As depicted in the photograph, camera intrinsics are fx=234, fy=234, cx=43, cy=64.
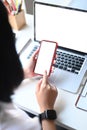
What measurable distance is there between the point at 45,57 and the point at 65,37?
14 cm

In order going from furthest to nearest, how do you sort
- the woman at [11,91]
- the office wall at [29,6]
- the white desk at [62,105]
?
the office wall at [29,6] < the white desk at [62,105] < the woman at [11,91]

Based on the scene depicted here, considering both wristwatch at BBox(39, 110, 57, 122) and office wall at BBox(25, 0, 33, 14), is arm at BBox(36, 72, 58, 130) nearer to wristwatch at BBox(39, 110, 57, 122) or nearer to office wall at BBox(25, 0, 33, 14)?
wristwatch at BBox(39, 110, 57, 122)

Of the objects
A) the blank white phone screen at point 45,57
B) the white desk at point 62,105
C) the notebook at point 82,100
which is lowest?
the white desk at point 62,105

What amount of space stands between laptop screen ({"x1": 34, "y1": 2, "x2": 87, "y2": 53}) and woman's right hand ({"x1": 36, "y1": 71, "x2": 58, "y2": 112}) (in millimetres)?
213

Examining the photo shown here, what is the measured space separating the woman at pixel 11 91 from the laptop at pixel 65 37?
3.3 inches

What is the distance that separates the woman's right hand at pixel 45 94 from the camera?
82 cm

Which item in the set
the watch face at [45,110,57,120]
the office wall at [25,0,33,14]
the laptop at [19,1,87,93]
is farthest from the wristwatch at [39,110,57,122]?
the office wall at [25,0,33,14]

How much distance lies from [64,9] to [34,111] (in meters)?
0.42

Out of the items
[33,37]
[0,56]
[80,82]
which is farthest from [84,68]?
[0,56]

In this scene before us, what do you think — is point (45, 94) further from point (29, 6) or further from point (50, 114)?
point (29, 6)

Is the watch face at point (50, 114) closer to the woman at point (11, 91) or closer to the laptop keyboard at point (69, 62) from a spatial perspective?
the woman at point (11, 91)

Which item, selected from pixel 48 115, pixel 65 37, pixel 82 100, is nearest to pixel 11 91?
pixel 48 115

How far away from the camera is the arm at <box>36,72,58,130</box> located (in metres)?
0.79

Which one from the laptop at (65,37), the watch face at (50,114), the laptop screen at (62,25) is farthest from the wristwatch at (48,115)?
the laptop screen at (62,25)
